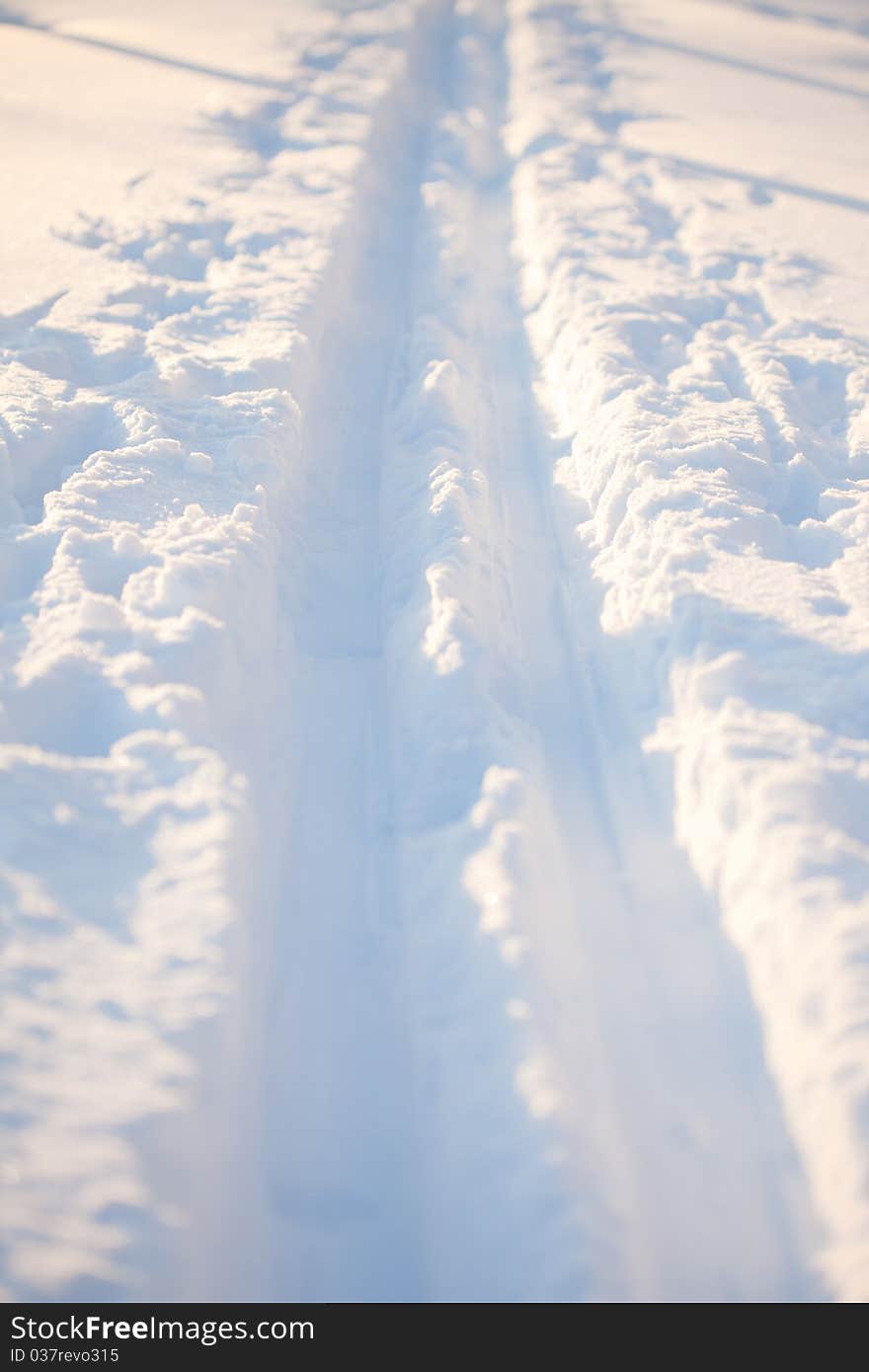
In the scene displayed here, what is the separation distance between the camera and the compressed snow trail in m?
2.38

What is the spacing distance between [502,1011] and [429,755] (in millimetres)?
1025

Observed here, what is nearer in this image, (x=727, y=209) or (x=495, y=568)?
(x=495, y=568)

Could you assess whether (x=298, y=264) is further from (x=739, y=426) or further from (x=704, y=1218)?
(x=704, y=1218)

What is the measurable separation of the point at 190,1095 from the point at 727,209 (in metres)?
7.05

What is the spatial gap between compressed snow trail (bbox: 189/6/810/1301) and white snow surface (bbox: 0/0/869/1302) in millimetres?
13

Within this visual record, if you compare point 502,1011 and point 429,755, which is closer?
point 502,1011

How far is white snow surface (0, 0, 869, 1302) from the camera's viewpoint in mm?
2410

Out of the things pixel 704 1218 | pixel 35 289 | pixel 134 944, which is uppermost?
pixel 35 289

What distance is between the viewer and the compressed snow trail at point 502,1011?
93.5 inches

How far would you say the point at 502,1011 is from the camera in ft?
8.68

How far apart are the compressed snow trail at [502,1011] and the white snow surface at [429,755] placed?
1 centimetres

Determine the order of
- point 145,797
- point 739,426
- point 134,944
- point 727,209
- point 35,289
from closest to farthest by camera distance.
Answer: point 134,944
point 145,797
point 739,426
point 35,289
point 727,209

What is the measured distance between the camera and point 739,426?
472cm
